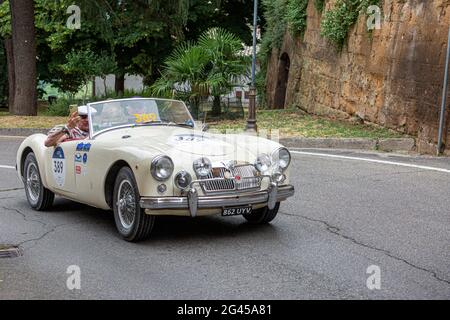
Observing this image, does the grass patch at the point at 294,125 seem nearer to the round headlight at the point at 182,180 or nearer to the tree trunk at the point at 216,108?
the tree trunk at the point at 216,108

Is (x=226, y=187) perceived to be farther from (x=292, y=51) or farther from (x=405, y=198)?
(x=292, y=51)

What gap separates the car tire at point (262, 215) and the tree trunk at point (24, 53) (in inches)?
619

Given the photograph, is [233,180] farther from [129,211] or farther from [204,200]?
[129,211]

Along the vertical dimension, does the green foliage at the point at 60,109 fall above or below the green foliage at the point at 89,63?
below

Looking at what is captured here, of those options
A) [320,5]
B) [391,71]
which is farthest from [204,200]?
[320,5]

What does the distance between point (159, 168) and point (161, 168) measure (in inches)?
0.8

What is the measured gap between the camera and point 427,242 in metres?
6.89

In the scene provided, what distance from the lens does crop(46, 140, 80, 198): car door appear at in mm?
7965

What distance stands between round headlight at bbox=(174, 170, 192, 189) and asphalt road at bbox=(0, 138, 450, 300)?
24.5 inches

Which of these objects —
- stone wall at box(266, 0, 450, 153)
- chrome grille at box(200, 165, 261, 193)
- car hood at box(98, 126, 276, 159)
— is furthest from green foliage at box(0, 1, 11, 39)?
chrome grille at box(200, 165, 261, 193)

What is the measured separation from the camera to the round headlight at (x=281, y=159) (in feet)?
24.2

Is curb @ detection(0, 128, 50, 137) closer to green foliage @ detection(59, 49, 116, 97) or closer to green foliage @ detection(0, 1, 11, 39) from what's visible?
green foliage @ detection(59, 49, 116, 97)

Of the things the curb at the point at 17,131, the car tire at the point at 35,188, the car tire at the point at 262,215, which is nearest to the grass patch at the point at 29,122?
the curb at the point at 17,131
